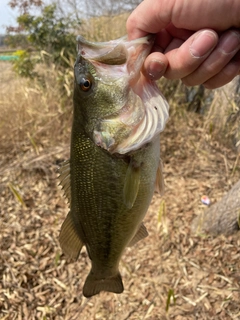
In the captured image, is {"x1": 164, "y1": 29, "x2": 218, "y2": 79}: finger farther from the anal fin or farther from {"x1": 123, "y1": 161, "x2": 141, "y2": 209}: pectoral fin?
the anal fin

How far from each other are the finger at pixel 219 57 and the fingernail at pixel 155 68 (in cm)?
22

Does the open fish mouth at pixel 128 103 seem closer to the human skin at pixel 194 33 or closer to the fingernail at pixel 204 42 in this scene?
the human skin at pixel 194 33

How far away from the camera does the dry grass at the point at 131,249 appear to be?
2861mm

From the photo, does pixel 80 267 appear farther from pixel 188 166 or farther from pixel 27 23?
pixel 27 23

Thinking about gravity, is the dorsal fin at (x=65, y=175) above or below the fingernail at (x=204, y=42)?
below

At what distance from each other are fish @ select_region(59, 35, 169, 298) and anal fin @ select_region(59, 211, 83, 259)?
5.8 inches

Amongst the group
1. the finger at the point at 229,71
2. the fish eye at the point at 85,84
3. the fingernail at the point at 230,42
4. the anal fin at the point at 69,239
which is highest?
the fingernail at the point at 230,42

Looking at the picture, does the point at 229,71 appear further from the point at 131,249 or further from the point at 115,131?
the point at 131,249

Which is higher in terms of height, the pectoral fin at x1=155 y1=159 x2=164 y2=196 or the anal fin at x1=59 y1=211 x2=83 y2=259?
the pectoral fin at x1=155 y1=159 x2=164 y2=196

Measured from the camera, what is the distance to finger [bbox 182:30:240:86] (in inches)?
58.4

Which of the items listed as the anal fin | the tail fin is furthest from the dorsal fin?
the tail fin

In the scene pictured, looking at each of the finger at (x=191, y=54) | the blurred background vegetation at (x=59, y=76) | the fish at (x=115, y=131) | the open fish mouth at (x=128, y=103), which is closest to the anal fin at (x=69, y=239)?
the fish at (x=115, y=131)

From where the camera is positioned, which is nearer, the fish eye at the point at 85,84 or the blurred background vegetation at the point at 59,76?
the fish eye at the point at 85,84

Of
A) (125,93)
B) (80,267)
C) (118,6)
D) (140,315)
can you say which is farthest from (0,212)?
(118,6)
